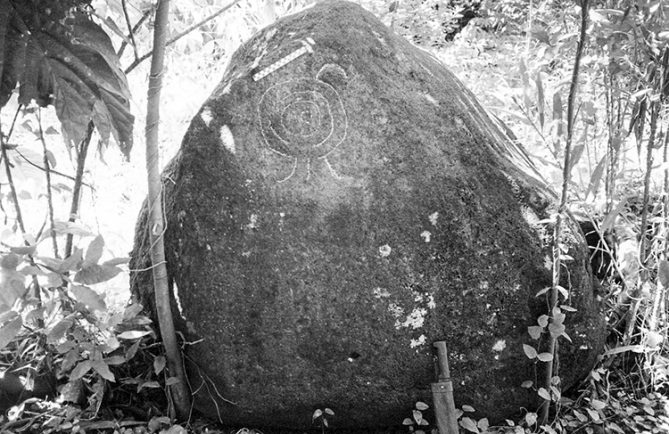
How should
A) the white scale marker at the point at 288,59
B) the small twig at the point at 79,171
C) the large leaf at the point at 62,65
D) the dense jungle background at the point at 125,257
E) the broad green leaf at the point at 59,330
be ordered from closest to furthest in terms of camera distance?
the large leaf at the point at 62,65 → the dense jungle background at the point at 125,257 → the broad green leaf at the point at 59,330 → the white scale marker at the point at 288,59 → the small twig at the point at 79,171

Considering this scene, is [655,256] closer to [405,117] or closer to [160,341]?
[405,117]

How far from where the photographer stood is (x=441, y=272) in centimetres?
230

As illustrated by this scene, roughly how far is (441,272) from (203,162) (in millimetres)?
1035

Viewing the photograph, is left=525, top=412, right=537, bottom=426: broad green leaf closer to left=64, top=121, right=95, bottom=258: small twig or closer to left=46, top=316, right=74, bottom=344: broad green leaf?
left=46, top=316, right=74, bottom=344: broad green leaf

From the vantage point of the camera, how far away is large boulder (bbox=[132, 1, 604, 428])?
89.1 inches

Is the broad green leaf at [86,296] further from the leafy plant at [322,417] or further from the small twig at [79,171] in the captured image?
the leafy plant at [322,417]

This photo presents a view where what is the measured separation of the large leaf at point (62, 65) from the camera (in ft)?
5.48

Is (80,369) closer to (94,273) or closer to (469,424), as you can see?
(94,273)

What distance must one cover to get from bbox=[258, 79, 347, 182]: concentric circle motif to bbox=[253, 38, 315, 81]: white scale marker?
70 mm

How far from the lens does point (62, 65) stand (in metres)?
1.76

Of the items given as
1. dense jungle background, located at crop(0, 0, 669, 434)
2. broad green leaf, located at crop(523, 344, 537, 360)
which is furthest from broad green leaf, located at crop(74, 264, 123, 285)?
broad green leaf, located at crop(523, 344, 537, 360)

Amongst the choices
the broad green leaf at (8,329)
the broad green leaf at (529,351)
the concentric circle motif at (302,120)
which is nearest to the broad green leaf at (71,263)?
the broad green leaf at (8,329)

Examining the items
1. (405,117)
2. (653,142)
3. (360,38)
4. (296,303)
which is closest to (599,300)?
(653,142)

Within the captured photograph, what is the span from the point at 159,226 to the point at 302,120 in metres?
0.70
